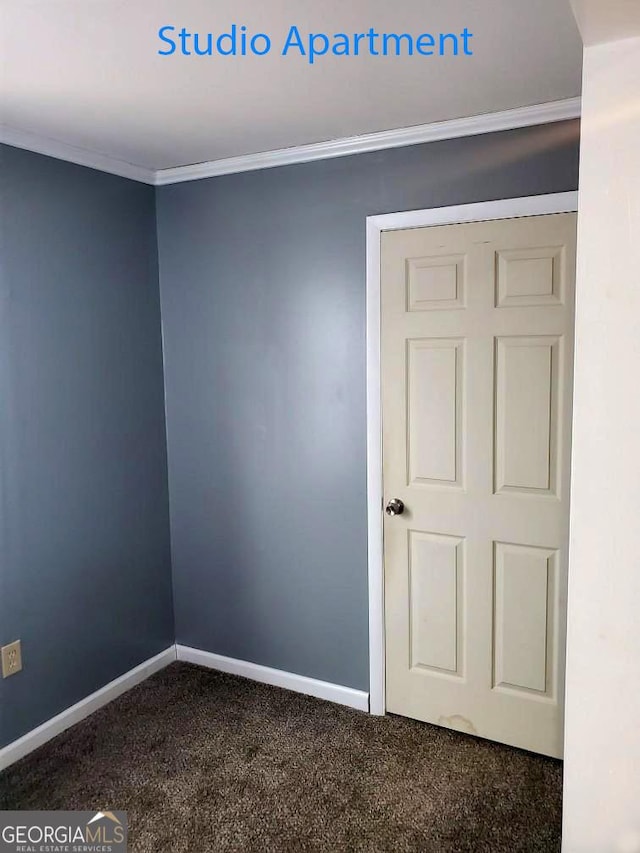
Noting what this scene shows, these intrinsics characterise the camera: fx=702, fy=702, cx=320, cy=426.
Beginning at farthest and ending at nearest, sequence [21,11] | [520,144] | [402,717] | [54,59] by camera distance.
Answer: [402,717] < [520,144] < [54,59] < [21,11]

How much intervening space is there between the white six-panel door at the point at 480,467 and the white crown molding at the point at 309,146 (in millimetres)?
332

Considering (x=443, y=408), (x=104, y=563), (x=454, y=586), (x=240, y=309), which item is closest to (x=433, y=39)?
(x=443, y=408)

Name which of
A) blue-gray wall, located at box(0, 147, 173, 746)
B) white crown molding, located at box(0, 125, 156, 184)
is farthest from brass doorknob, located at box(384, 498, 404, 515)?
white crown molding, located at box(0, 125, 156, 184)

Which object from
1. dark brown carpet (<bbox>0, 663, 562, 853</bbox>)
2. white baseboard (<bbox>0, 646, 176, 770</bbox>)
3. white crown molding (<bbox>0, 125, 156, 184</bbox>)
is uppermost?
white crown molding (<bbox>0, 125, 156, 184</bbox>)

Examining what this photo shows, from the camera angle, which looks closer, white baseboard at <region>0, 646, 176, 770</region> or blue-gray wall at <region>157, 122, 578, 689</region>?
white baseboard at <region>0, 646, 176, 770</region>

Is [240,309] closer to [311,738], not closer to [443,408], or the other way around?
[443,408]

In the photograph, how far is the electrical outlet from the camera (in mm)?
2575

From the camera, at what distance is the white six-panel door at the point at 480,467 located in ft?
8.04

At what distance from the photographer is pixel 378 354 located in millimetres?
2732

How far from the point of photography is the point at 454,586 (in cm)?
272

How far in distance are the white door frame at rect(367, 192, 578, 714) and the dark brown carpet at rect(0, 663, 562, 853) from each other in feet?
0.98

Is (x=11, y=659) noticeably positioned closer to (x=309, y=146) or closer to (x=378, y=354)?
(x=378, y=354)

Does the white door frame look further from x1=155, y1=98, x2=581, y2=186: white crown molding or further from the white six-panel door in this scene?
x1=155, y1=98, x2=581, y2=186: white crown molding

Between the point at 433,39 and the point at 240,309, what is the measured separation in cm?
145
